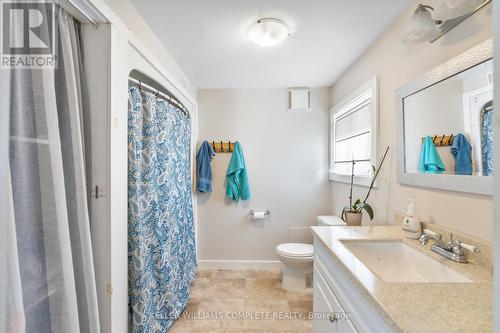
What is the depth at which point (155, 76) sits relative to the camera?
5.69 ft

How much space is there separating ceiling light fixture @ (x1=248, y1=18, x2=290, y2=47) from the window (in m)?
0.83

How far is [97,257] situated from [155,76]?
129 centimetres

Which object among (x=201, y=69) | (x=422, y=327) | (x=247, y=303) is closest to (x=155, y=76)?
(x=201, y=69)

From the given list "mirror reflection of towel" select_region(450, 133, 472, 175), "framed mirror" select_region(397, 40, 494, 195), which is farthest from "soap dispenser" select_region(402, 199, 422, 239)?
"mirror reflection of towel" select_region(450, 133, 472, 175)

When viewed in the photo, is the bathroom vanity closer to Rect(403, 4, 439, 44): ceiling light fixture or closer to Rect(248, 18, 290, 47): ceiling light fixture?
Rect(403, 4, 439, 44): ceiling light fixture

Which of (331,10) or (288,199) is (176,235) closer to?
(288,199)

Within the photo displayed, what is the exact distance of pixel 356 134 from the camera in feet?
7.34

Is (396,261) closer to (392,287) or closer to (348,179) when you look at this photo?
(392,287)

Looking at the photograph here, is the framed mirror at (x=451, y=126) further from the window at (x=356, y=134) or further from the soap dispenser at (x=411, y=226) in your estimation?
the window at (x=356, y=134)

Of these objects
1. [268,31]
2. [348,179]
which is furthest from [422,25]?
[348,179]

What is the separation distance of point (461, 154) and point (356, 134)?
118 cm

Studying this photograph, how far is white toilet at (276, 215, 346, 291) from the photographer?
2244 millimetres

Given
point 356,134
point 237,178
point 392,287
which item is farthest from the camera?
point 237,178

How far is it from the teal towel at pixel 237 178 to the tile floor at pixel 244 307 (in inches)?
38.0
